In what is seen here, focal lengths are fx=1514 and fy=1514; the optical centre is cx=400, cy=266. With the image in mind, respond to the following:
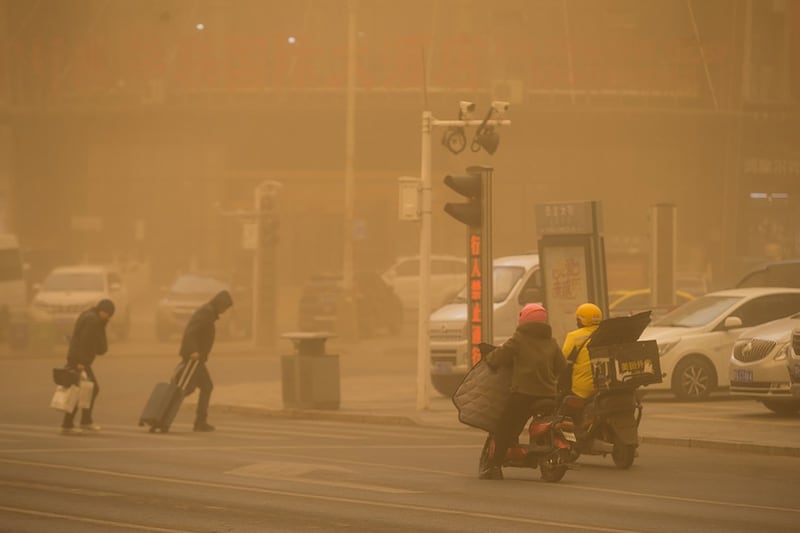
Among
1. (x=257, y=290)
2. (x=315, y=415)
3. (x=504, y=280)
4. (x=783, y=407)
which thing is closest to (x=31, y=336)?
(x=257, y=290)

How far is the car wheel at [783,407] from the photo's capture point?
20531mm

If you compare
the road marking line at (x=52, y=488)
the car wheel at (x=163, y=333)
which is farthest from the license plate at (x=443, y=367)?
the car wheel at (x=163, y=333)

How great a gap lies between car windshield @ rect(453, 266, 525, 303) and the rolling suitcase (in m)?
6.99

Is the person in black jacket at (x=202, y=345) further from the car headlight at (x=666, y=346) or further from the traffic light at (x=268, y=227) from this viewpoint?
the traffic light at (x=268, y=227)

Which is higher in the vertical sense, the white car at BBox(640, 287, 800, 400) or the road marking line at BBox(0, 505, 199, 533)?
the white car at BBox(640, 287, 800, 400)

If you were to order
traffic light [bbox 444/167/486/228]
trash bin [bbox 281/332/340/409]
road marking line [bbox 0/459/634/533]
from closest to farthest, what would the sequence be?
road marking line [bbox 0/459/634/533] → traffic light [bbox 444/167/486/228] → trash bin [bbox 281/332/340/409]

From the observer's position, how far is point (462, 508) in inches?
464

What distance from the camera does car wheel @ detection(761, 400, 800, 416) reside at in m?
20.5

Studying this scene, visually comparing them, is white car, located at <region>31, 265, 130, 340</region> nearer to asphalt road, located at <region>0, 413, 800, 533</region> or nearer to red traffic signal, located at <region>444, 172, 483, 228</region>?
red traffic signal, located at <region>444, 172, 483, 228</region>

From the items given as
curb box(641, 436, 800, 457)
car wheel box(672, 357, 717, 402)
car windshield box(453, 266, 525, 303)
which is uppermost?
car windshield box(453, 266, 525, 303)

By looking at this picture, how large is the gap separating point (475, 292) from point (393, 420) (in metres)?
2.17

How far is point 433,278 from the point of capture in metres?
46.4

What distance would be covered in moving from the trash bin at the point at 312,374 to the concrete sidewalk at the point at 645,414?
0.84ft

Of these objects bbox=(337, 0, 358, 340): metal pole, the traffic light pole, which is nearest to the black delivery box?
the traffic light pole
